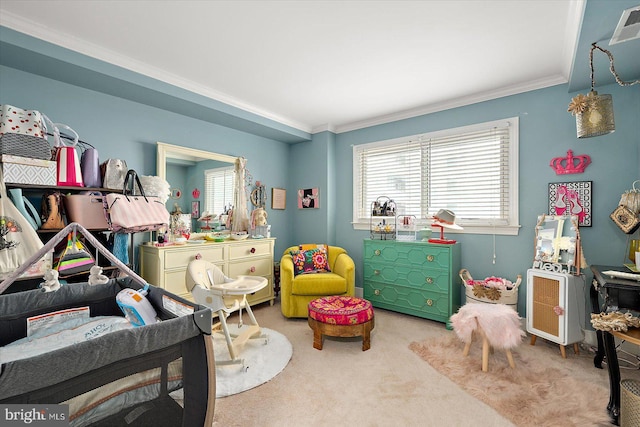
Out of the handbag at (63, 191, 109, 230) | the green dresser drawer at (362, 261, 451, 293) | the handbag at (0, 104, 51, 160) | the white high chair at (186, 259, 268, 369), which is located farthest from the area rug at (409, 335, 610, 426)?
the handbag at (0, 104, 51, 160)

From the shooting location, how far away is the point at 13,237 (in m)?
2.07

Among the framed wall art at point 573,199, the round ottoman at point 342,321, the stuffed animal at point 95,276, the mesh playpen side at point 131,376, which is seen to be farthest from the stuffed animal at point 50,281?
the framed wall art at point 573,199

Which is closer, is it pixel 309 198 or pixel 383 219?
pixel 383 219

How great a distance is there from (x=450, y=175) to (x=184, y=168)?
3.32 metres

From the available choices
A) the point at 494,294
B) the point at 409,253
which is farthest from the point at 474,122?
the point at 494,294

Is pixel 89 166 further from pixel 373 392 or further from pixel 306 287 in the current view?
pixel 373 392

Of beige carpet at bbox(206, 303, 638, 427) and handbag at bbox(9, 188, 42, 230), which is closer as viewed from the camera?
beige carpet at bbox(206, 303, 638, 427)

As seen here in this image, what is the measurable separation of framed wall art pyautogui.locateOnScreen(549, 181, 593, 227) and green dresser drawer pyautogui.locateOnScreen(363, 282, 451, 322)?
145cm

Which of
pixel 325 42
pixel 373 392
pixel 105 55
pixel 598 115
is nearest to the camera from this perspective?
pixel 598 115

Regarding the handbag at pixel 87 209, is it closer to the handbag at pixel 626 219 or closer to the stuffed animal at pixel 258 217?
the stuffed animal at pixel 258 217

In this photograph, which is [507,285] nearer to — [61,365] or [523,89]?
[523,89]

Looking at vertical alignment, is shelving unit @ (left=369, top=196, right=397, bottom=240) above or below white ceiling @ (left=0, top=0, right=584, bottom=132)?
below

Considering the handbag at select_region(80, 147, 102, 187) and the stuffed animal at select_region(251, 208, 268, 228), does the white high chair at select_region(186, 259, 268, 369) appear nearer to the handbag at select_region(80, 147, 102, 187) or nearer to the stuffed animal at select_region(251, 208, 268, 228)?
the handbag at select_region(80, 147, 102, 187)

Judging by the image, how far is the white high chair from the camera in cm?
245
